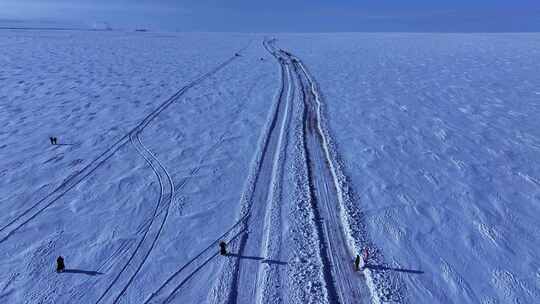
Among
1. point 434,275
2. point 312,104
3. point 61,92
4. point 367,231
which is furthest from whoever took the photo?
point 61,92

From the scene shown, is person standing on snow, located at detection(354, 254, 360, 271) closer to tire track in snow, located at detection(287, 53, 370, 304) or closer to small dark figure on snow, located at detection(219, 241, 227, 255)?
tire track in snow, located at detection(287, 53, 370, 304)

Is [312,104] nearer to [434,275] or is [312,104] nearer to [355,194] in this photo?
[355,194]

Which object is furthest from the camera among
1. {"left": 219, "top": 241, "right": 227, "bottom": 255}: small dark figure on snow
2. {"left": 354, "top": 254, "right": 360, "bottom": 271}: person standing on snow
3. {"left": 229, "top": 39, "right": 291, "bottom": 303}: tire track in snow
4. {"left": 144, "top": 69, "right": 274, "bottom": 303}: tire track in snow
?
{"left": 219, "top": 241, "right": 227, "bottom": 255}: small dark figure on snow

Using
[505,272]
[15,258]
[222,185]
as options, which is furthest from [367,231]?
[15,258]

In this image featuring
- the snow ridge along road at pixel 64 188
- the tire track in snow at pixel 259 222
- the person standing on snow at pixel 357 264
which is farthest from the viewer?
the snow ridge along road at pixel 64 188

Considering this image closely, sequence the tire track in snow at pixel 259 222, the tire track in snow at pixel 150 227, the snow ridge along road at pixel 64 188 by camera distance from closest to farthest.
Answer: the tire track in snow at pixel 259 222 < the tire track in snow at pixel 150 227 < the snow ridge along road at pixel 64 188

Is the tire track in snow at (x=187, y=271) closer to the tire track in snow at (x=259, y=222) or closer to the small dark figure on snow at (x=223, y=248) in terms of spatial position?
the small dark figure on snow at (x=223, y=248)

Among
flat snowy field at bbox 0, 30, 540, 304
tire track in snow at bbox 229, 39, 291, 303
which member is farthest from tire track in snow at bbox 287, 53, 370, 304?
tire track in snow at bbox 229, 39, 291, 303

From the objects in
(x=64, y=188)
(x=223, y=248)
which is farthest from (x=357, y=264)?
(x=64, y=188)

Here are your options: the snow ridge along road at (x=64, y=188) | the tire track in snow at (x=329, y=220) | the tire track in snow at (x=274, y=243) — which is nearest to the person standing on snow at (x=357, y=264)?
the tire track in snow at (x=329, y=220)
